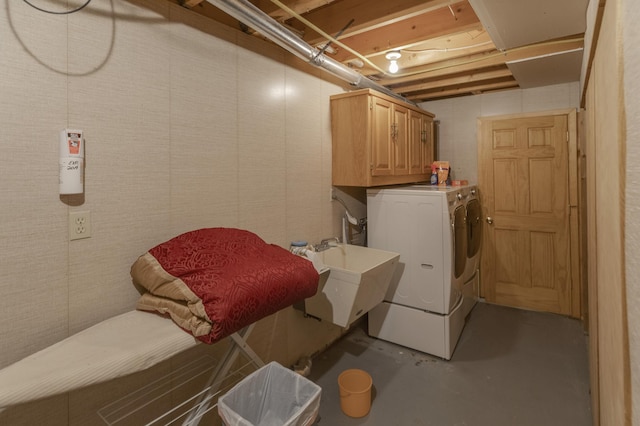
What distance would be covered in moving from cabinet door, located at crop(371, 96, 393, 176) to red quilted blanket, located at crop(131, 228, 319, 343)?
1.40m

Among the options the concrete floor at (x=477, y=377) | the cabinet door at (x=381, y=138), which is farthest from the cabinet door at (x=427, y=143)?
the concrete floor at (x=477, y=377)

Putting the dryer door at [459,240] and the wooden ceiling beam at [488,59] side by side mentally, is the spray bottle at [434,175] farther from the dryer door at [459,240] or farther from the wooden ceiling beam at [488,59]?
the wooden ceiling beam at [488,59]

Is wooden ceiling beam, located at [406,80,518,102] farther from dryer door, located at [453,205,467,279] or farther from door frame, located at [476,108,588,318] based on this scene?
dryer door, located at [453,205,467,279]

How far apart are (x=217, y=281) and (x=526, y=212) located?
350cm

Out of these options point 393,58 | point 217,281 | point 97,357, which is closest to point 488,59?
point 393,58

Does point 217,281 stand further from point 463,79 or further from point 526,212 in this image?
point 526,212

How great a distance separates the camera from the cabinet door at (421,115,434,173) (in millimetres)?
3598

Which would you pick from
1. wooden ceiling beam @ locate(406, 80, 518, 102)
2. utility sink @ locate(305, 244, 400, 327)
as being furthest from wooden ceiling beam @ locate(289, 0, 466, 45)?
wooden ceiling beam @ locate(406, 80, 518, 102)

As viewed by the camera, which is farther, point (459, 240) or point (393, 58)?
point (459, 240)

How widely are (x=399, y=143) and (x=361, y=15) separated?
4.24ft

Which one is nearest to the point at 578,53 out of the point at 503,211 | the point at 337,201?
the point at 503,211

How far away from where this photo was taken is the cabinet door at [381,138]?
2707mm

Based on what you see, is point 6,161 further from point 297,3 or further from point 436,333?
point 436,333

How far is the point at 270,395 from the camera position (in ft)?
5.38
